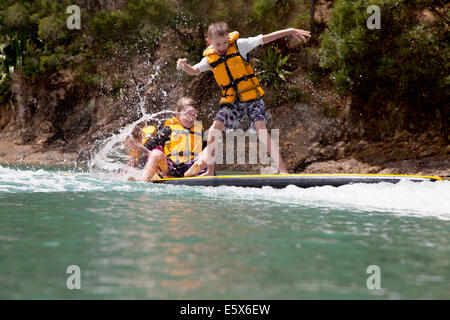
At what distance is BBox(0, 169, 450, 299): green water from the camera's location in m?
2.22

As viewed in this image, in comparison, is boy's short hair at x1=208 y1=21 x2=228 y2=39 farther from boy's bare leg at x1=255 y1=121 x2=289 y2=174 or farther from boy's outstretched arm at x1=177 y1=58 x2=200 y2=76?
boy's bare leg at x1=255 y1=121 x2=289 y2=174

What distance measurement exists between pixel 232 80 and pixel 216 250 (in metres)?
4.11

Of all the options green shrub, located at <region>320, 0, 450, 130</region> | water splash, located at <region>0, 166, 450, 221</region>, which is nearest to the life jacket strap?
water splash, located at <region>0, 166, 450, 221</region>

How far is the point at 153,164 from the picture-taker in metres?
6.80

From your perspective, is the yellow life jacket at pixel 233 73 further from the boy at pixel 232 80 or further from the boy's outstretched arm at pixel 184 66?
the boy's outstretched arm at pixel 184 66

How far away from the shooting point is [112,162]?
8594mm

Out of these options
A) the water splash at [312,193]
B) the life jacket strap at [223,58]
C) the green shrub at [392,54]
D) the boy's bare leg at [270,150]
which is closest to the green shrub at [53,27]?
the green shrub at [392,54]

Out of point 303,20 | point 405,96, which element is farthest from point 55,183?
point 303,20

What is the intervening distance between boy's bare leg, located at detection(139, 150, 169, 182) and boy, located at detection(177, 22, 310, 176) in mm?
397

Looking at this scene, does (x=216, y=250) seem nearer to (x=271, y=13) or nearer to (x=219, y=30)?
(x=219, y=30)

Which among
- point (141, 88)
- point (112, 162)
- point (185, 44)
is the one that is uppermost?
point (185, 44)

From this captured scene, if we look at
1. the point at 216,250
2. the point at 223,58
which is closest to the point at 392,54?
the point at 223,58
